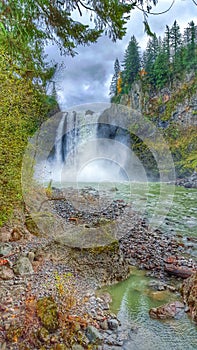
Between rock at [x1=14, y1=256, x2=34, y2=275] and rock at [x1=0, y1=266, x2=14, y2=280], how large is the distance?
0.09 meters

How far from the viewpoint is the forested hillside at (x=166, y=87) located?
32469mm

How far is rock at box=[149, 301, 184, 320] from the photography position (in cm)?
368

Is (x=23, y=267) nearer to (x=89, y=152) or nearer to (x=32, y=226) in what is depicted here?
(x=32, y=226)

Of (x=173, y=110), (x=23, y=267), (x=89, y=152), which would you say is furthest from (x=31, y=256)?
(x=173, y=110)

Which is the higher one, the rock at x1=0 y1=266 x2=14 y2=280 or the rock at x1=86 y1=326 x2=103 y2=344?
the rock at x1=0 y1=266 x2=14 y2=280

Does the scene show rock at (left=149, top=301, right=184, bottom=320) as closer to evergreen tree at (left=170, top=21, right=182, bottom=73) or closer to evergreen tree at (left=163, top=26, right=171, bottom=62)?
evergreen tree at (left=170, top=21, right=182, bottom=73)

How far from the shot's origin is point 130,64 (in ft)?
136

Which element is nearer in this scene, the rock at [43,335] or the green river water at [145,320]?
the rock at [43,335]

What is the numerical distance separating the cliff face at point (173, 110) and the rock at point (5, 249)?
2621 centimetres

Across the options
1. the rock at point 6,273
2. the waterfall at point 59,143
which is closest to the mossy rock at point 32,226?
the rock at point 6,273

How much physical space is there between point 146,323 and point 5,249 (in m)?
2.57

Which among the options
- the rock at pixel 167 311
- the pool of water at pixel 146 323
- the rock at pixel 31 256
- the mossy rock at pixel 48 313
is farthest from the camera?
the rock at pixel 31 256

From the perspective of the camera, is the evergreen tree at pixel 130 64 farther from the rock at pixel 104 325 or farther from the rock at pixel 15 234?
the rock at pixel 104 325

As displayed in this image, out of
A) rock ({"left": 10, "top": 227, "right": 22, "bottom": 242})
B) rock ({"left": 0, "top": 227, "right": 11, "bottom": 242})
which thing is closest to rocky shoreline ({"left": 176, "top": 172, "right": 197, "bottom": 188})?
rock ({"left": 10, "top": 227, "right": 22, "bottom": 242})
